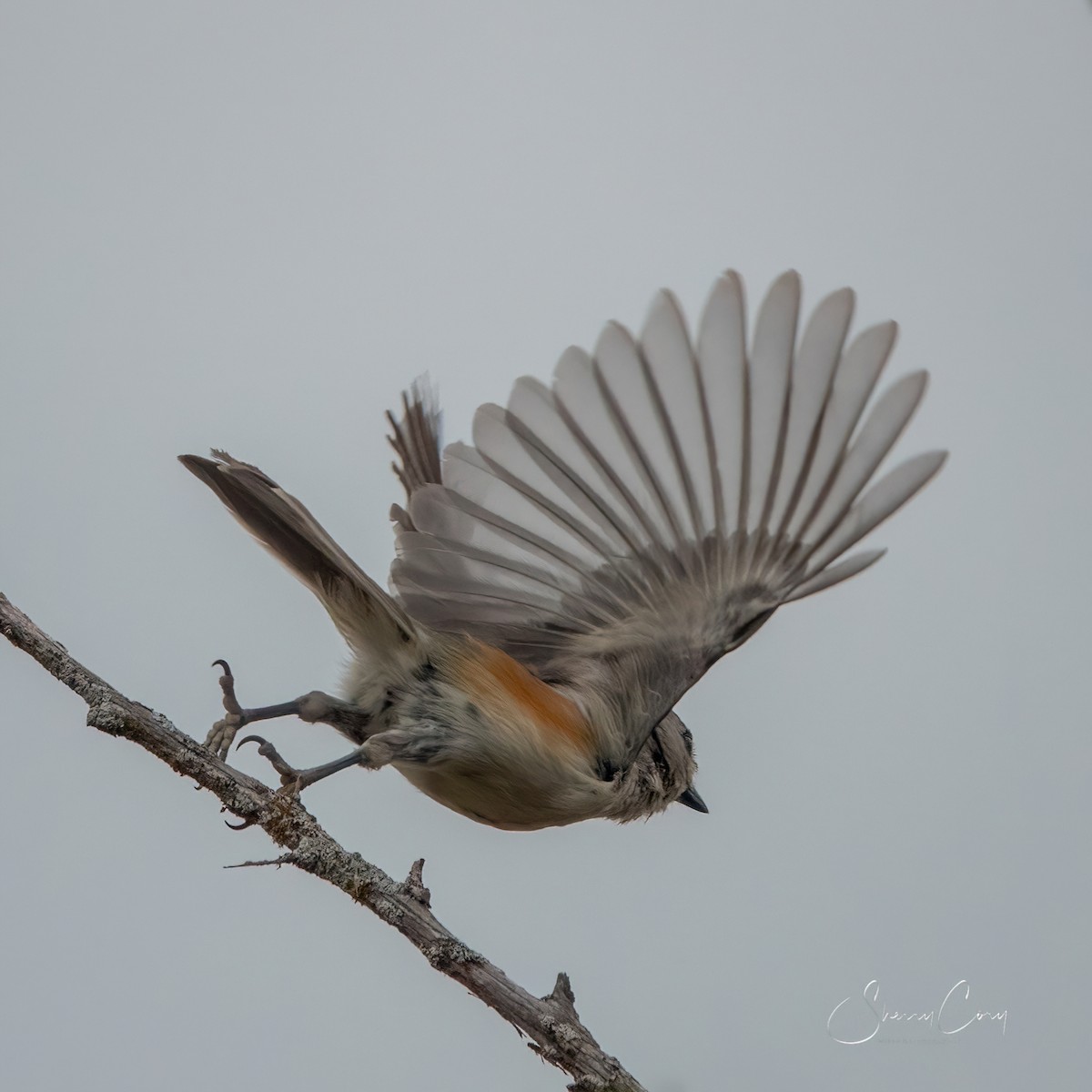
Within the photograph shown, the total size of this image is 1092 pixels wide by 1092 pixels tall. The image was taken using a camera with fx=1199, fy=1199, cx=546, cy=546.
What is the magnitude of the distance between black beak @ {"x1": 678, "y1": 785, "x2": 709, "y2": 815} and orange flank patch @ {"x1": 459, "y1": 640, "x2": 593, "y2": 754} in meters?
0.69

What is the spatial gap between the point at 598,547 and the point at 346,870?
91 cm

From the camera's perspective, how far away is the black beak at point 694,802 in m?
3.51

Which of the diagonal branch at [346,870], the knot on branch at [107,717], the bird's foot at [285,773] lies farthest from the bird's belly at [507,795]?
the knot on branch at [107,717]

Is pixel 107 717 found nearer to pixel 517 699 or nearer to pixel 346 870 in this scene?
pixel 346 870

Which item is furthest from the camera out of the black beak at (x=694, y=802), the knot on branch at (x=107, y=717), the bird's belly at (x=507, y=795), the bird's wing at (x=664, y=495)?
the black beak at (x=694, y=802)

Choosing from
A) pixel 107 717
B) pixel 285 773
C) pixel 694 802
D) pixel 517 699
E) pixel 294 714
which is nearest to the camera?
pixel 107 717

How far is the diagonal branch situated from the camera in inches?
89.4

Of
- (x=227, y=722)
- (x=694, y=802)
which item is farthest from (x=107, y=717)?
(x=694, y=802)

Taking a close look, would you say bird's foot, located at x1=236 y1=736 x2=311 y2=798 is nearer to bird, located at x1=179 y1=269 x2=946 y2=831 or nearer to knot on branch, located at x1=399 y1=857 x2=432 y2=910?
bird, located at x1=179 y1=269 x2=946 y2=831

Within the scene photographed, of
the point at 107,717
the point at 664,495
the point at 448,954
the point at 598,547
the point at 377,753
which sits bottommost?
the point at 448,954

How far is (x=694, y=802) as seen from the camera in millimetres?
3529

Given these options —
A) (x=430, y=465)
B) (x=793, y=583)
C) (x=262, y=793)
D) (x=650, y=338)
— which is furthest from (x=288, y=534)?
(x=793, y=583)

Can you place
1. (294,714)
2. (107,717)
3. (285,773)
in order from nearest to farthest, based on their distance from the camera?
(107,717) < (285,773) < (294,714)

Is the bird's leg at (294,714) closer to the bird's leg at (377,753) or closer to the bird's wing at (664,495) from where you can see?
the bird's leg at (377,753)
